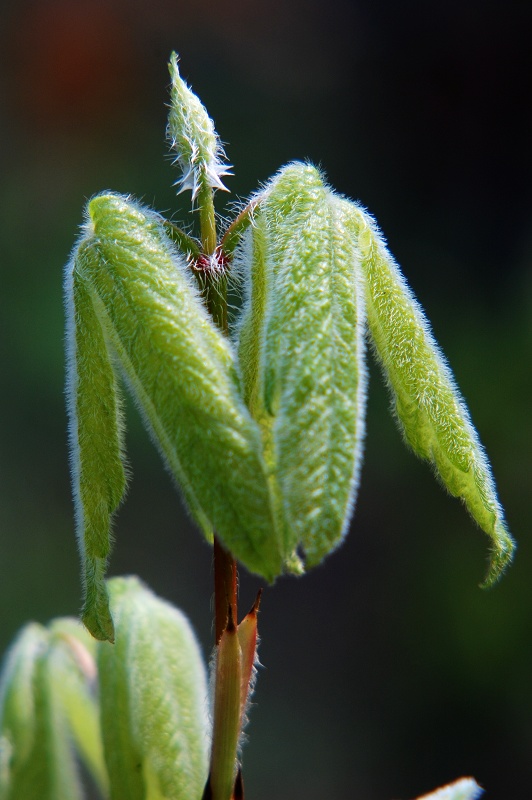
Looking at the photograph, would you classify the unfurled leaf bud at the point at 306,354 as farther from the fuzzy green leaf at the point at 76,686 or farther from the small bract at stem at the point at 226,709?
the fuzzy green leaf at the point at 76,686

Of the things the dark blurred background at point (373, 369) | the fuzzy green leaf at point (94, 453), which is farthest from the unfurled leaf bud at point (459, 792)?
the dark blurred background at point (373, 369)

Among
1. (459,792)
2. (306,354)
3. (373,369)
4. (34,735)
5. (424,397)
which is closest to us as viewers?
(306,354)

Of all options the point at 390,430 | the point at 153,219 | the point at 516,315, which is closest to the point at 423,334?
the point at 153,219

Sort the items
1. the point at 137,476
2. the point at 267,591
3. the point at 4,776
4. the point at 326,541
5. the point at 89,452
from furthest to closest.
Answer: the point at 137,476 < the point at 267,591 < the point at 4,776 < the point at 89,452 < the point at 326,541

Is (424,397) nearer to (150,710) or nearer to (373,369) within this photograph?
(150,710)

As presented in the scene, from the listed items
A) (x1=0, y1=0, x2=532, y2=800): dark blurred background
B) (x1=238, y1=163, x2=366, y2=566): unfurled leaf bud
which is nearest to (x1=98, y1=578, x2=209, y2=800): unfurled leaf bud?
(x1=238, y1=163, x2=366, y2=566): unfurled leaf bud

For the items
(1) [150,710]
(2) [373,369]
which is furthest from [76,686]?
(2) [373,369]

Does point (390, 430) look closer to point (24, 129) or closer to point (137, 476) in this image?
point (137, 476)
